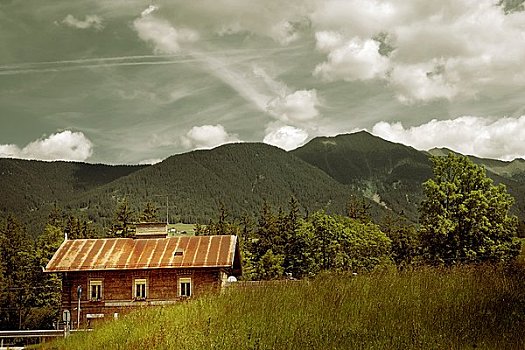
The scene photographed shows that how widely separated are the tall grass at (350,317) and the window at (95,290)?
2679 cm

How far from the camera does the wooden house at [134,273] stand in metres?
37.9

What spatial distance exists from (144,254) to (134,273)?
144 centimetres

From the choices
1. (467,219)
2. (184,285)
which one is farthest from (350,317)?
(467,219)

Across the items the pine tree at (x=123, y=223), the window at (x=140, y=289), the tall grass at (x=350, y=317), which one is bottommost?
the window at (x=140, y=289)

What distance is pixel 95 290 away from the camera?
38688 millimetres

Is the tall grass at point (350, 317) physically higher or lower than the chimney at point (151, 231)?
lower

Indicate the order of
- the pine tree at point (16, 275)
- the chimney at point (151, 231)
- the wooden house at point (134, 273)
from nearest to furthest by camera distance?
the wooden house at point (134, 273), the chimney at point (151, 231), the pine tree at point (16, 275)

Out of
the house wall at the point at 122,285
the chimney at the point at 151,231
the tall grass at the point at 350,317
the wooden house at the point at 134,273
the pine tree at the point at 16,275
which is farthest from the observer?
the pine tree at the point at 16,275

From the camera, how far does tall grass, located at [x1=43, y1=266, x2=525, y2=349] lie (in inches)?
320

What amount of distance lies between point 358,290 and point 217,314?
2747 millimetres

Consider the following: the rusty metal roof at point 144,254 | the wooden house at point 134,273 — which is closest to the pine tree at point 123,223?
the rusty metal roof at point 144,254

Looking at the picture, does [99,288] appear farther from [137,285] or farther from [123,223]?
[123,223]

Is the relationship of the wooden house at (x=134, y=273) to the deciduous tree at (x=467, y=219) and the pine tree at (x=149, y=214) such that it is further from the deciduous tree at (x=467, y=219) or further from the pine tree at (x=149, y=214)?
the pine tree at (x=149, y=214)

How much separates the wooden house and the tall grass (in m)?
25.3
